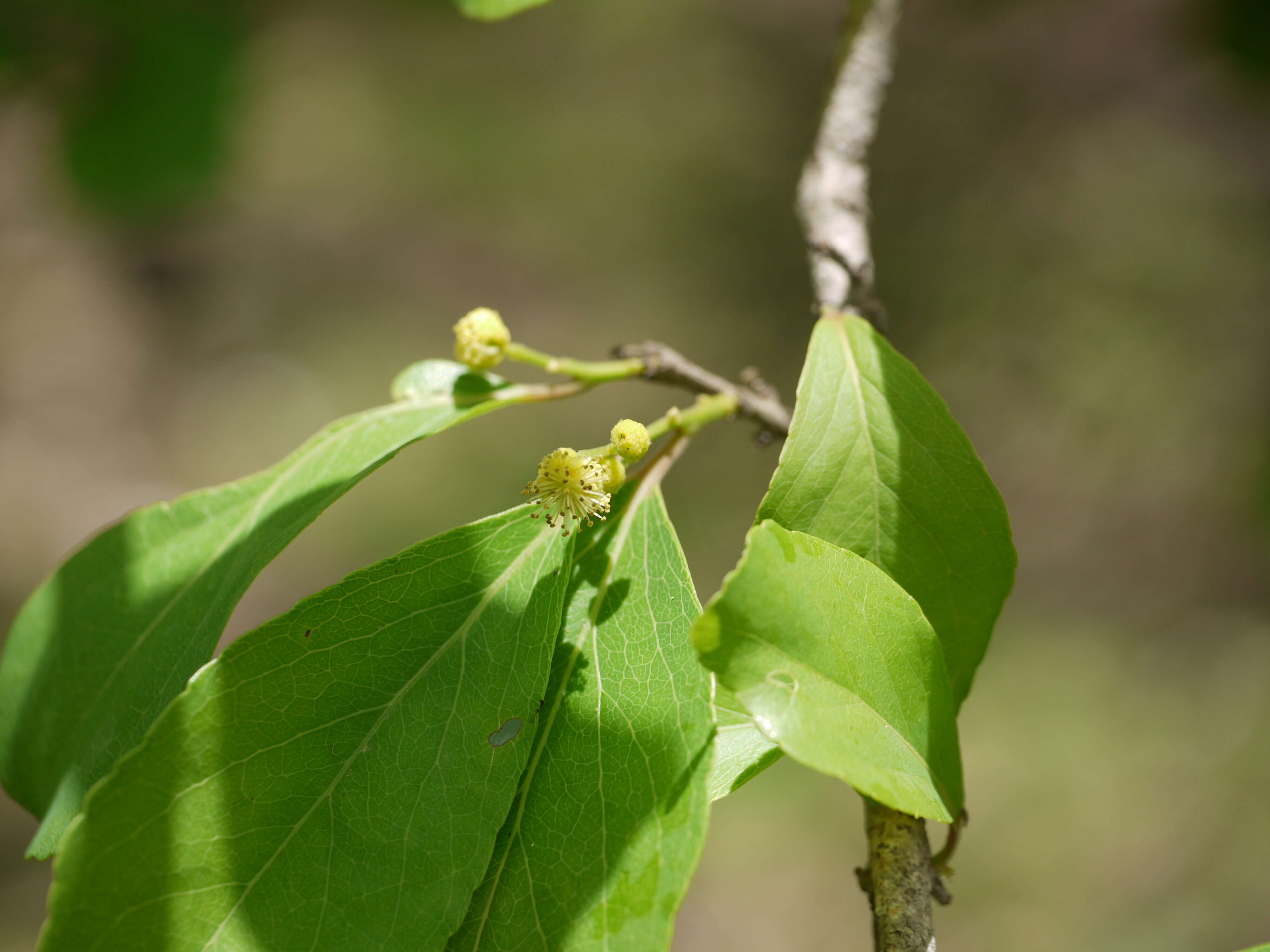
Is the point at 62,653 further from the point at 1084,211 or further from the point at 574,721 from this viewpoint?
the point at 1084,211

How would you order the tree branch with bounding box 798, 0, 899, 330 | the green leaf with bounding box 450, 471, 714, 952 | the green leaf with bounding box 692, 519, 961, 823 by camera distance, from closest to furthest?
the green leaf with bounding box 692, 519, 961, 823 < the green leaf with bounding box 450, 471, 714, 952 < the tree branch with bounding box 798, 0, 899, 330

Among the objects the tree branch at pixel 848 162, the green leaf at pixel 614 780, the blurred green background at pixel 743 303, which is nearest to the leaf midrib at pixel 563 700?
the green leaf at pixel 614 780

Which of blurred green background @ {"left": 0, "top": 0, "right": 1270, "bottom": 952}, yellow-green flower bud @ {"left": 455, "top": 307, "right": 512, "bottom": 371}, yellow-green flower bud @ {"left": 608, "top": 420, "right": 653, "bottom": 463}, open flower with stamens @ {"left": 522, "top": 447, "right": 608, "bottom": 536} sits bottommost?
open flower with stamens @ {"left": 522, "top": 447, "right": 608, "bottom": 536}

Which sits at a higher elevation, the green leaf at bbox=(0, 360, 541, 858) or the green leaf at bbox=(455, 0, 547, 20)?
the green leaf at bbox=(455, 0, 547, 20)

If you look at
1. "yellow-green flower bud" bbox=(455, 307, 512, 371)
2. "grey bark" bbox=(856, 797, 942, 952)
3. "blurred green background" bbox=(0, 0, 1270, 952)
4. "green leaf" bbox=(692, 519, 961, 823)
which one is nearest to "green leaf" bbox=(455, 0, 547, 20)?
"yellow-green flower bud" bbox=(455, 307, 512, 371)

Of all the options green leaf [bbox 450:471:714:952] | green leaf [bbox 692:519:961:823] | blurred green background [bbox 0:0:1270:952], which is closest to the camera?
green leaf [bbox 692:519:961:823]

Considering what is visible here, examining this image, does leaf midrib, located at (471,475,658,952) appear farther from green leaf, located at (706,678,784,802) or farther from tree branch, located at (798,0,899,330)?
tree branch, located at (798,0,899,330)

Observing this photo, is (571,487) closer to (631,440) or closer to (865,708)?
(631,440)

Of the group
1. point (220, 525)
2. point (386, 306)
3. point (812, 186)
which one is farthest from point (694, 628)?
point (386, 306)
